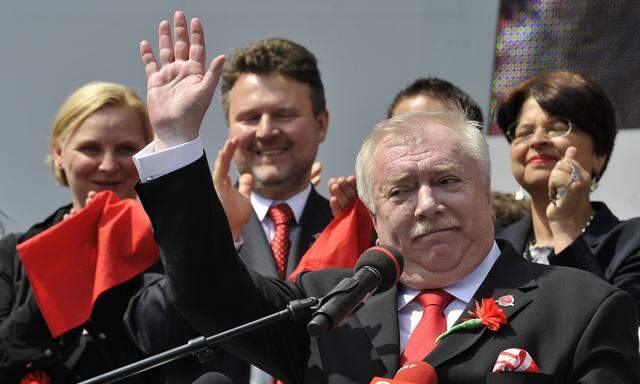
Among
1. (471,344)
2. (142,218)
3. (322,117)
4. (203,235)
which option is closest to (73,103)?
(142,218)

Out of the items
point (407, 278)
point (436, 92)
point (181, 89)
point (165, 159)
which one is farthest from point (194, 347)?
point (436, 92)

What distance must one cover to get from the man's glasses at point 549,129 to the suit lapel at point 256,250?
99cm

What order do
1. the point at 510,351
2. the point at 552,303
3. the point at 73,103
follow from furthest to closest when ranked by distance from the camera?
the point at 73,103 → the point at 552,303 → the point at 510,351

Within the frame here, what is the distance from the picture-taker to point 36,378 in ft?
11.4

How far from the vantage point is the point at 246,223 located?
144 inches

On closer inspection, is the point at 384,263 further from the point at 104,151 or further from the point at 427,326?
the point at 104,151

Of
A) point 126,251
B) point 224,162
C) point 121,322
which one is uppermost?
point 224,162

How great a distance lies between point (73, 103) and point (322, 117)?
971mm

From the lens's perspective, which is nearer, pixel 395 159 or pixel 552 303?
pixel 552 303

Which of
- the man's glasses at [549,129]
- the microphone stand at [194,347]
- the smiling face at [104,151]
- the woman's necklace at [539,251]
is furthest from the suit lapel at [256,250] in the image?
the microphone stand at [194,347]

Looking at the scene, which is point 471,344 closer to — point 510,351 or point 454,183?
point 510,351

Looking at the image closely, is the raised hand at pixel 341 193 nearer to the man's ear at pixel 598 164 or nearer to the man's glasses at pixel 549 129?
the man's glasses at pixel 549 129

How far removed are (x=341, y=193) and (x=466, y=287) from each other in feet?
2.84

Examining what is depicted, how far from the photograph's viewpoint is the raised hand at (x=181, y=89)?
2.48m
